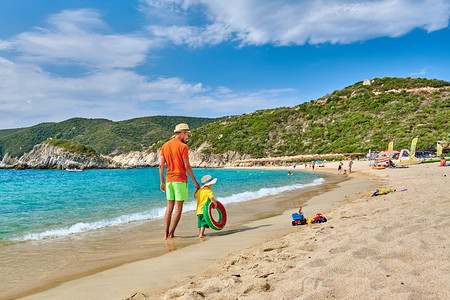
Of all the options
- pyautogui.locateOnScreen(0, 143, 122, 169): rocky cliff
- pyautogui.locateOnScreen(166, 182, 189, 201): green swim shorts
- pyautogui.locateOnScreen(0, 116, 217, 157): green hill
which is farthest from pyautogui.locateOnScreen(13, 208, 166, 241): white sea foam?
pyautogui.locateOnScreen(0, 116, 217, 157): green hill

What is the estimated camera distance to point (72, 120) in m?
143

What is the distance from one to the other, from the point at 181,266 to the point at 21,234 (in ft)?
18.4

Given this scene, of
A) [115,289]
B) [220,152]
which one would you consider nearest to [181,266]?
[115,289]

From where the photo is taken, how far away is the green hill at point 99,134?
118750 millimetres

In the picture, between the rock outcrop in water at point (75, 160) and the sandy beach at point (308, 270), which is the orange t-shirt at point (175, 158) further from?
the rock outcrop in water at point (75, 160)

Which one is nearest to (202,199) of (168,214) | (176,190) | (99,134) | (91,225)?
(176,190)

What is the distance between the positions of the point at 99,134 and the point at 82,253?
13736cm

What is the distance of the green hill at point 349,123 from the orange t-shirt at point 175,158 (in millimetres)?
48863

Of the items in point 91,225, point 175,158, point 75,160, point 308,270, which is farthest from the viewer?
point 75,160

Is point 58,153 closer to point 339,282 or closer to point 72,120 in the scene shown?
point 72,120

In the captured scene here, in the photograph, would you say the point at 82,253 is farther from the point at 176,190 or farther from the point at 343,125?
the point at 343,125

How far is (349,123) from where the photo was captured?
2625 inches

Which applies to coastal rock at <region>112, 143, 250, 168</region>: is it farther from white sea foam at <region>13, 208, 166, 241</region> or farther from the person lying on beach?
the person lying on beach

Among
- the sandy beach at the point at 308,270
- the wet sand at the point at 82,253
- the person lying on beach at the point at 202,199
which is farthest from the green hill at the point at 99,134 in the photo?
the sandy beach at the point at 308,270
